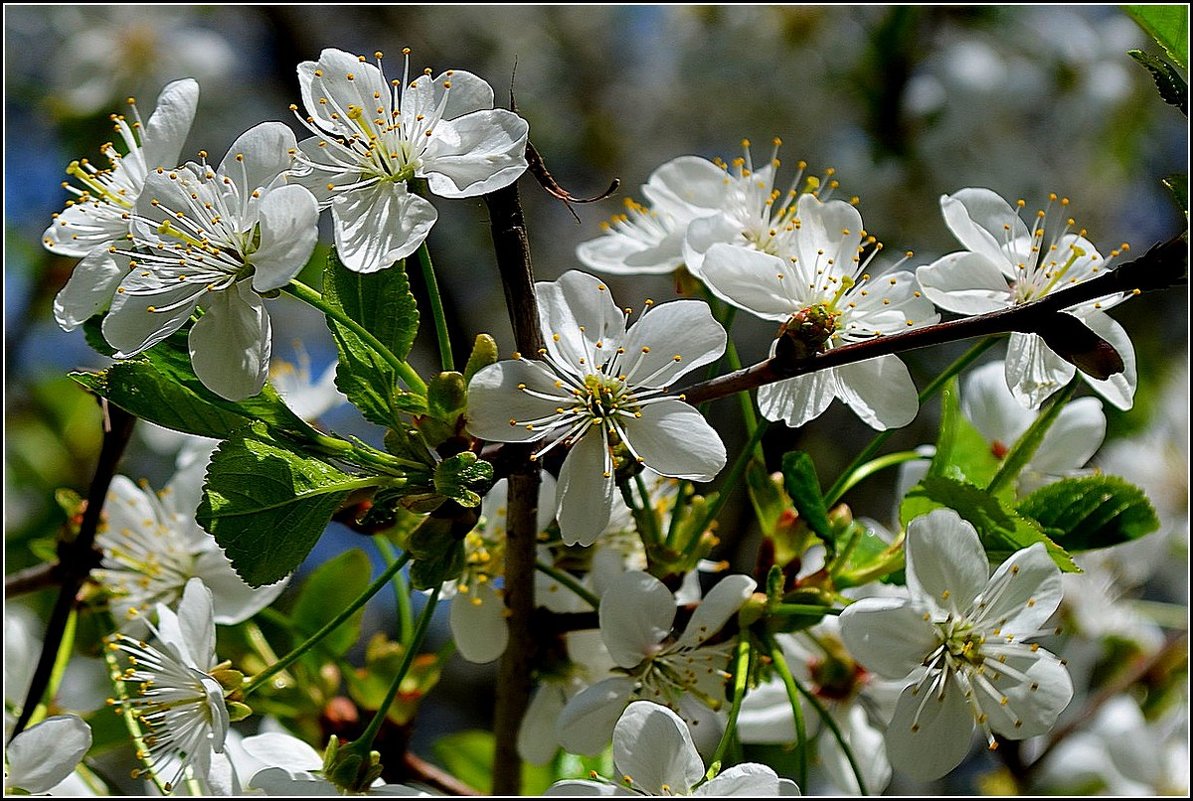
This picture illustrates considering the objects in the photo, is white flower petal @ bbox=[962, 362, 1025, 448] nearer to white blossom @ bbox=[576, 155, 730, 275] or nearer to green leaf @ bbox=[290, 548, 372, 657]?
white blossom @ bbox=[576, 155, 730, 275]

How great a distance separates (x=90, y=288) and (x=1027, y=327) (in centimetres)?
64

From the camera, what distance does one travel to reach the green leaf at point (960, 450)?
34.5 inches

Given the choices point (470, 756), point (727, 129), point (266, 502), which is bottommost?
point (470, 756)

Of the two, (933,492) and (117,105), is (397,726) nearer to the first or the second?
(933,492)

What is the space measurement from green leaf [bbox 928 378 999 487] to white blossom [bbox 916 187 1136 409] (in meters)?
0.07

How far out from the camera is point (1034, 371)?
815 mm

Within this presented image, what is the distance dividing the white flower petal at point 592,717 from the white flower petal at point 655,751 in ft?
0.32

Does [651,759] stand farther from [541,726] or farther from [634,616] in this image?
[541,726]

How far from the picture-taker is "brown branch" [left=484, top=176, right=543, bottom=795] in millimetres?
717

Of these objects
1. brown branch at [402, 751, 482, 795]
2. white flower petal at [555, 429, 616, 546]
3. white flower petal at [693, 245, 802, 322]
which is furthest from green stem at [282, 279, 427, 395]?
brown branch at [402, 751, 482, 795]

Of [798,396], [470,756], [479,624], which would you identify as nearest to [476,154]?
[798,396]

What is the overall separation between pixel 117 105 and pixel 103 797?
192 centimetres

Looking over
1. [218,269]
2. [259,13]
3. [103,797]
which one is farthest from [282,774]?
[259,13]

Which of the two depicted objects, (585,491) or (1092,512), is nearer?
(585,491)
